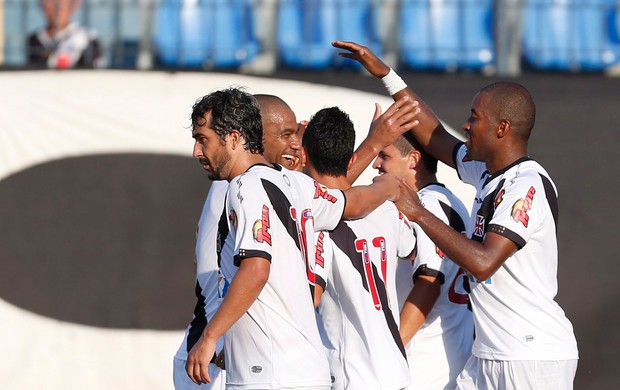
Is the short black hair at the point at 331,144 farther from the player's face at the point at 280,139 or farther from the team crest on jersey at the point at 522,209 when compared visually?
the team crest on jersey at the point at 522,209

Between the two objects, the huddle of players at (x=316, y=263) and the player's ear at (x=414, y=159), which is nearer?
the huddle of players at (x=316, y=263)

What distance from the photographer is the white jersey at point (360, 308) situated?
410 cm

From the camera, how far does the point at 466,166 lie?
4.94 metres

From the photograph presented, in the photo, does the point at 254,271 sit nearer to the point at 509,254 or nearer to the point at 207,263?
the point at 207,263

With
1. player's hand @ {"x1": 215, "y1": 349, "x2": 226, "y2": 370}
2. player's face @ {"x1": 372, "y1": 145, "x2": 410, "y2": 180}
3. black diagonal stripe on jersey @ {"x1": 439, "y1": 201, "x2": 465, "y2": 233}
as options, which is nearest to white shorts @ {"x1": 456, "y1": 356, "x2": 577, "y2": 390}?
black diagonal stripe on jersey @ {"x1": 439, "y1": 201, "x2": 465, "y2": 233}

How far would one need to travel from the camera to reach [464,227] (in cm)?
485

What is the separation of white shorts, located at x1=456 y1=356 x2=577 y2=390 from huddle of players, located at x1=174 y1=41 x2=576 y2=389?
1.24ft

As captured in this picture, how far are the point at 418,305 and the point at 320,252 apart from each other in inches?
29.5

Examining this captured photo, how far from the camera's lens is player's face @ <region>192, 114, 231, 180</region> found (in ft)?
11.8

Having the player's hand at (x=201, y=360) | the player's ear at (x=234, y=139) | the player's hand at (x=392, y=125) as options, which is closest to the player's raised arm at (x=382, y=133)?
the player's hand at (x=392, y=125)

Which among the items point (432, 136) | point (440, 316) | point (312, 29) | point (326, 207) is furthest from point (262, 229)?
point (312, 29)

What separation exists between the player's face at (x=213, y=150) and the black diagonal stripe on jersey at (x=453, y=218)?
1535 mm

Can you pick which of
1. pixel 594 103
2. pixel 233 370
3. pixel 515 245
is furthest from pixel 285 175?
pixel 594 103

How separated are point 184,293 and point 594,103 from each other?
10.1 feet
